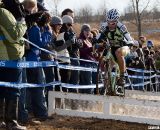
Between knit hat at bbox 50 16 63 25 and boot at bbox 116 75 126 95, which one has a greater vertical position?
knit hat at bbox 50 16 63 25

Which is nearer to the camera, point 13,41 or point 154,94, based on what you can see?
point 13,41

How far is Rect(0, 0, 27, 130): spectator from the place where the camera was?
705cm

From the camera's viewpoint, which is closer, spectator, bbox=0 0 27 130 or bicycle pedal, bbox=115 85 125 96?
spectator, bbox=0 0 27 130

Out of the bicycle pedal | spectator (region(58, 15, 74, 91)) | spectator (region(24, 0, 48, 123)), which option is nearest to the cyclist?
the bicycle pedal

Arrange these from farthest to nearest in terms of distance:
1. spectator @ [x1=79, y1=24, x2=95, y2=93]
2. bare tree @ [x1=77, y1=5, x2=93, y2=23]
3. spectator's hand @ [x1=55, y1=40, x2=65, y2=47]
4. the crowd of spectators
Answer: bare tree @ [x1=77, y1=5, x2=93, y2=23] < spectator @ [x1=79, y1=24, x2=95, y2=93] < spectator's hand @ [x1=55, y1=40, x2=65, y2=47] < the crowd of spectators

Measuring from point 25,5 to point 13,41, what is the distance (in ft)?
5.49

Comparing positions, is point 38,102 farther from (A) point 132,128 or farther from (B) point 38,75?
(A) point 132,128

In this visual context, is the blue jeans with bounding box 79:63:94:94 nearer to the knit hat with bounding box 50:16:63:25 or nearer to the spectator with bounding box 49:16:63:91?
the spectator with bounding box 49:16:63:91

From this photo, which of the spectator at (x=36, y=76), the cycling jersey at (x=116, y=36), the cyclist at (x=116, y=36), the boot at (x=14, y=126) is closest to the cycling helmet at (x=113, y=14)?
the cyclist at (x=116, y=36)

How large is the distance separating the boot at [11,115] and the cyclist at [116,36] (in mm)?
3631

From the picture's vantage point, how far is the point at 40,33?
8555mm

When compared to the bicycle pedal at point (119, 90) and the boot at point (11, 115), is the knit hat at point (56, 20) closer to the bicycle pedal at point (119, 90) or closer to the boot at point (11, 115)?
the bicycle pedal at point (119, 90)

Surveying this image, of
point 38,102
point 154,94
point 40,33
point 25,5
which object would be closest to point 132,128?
point 38,102

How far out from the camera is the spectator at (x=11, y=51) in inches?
278
